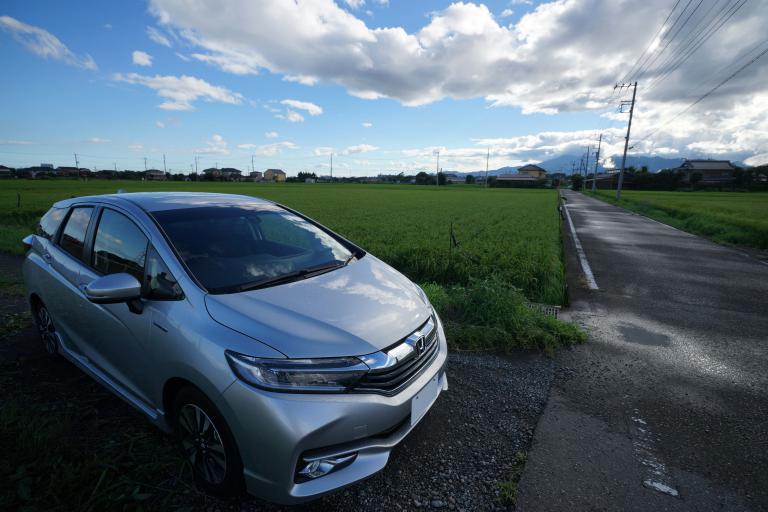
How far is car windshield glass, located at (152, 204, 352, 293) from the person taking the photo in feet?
8.18

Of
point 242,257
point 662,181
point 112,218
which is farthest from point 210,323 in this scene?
point 662,181

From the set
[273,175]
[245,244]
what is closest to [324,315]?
[245,244]

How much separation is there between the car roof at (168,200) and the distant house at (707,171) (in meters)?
90.5

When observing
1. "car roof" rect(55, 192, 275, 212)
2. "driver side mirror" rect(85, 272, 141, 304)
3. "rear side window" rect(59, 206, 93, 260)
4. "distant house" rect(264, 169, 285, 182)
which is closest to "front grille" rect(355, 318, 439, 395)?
"driver side mirror" rect(85, 272, 141, 304)

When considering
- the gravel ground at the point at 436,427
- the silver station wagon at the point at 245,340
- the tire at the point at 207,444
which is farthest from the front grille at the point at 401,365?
the tire at the point at 207,444

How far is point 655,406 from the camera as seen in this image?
10.2 feet

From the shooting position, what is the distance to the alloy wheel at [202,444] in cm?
204

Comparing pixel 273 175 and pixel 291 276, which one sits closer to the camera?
pixel 291 276

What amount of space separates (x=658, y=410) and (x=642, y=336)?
187 cm

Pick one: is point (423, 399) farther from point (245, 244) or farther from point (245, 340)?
point (245, 244)

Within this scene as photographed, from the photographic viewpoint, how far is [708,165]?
92.8 metres

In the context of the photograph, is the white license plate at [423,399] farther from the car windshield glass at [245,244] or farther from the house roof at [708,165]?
the house roof at [708,165]

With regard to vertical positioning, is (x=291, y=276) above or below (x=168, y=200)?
below

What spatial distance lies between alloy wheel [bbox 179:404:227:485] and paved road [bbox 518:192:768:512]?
165 cm
